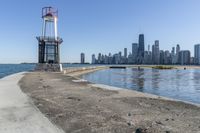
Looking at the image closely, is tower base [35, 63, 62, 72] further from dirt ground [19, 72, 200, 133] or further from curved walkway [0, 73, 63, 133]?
curved walkway [0, 73, 63, 133]

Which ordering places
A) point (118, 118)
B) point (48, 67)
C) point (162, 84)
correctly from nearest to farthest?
1. point (118, 118)
2. point (162, 84)
3. point (48, 67)

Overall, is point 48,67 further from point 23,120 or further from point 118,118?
point 118,118

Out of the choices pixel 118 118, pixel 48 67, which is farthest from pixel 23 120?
pixel 48 67

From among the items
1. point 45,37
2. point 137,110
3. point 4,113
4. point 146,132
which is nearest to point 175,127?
point 146,132

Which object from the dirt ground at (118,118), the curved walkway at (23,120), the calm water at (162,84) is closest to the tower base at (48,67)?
the calm water at (162,84)

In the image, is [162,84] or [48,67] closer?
[162,84]

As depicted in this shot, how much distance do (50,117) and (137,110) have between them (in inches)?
158

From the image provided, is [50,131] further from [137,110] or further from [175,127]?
[137,110]

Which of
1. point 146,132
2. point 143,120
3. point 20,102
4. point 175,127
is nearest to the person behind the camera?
point 146,132

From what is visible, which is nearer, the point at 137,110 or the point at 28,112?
the point at 28,112

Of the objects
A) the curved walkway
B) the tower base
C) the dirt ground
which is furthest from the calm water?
the curved walkway

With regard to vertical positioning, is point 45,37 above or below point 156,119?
above

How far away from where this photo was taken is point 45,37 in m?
49.5

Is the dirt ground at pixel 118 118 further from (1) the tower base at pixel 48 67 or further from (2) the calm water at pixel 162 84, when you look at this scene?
(1) the tower base at pixel 48 67
